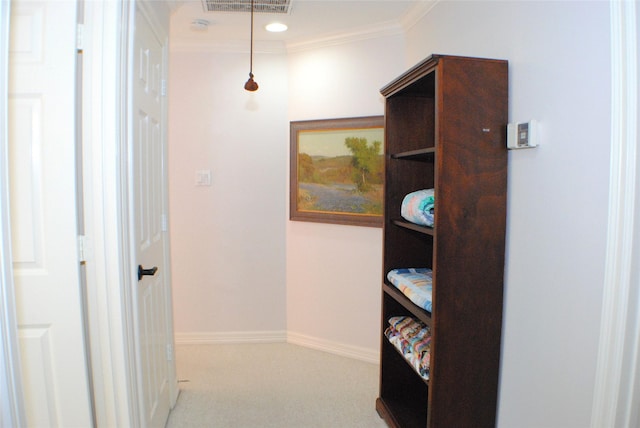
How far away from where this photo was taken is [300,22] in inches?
114

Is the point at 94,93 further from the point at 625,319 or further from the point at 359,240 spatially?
the point at 359,240

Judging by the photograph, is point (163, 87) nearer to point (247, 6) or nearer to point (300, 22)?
point (247, 6)

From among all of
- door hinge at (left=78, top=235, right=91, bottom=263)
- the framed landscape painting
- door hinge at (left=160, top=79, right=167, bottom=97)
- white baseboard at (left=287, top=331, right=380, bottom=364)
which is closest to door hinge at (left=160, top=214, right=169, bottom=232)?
door hinge at (left=160, top=79, right=167, bottom=97)

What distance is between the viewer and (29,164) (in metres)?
1.44

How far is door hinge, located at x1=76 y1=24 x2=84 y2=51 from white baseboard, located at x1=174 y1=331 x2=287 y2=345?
8.32 feet

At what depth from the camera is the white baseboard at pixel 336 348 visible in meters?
3.13

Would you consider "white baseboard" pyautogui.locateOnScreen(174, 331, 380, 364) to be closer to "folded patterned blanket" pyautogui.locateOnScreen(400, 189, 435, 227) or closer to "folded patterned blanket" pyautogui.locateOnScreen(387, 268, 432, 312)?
"folded patterned blanket" pyautogui.locateOnScreen(387, 268, 432, 312)

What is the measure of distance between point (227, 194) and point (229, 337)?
1.19 meters

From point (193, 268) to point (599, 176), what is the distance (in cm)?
292

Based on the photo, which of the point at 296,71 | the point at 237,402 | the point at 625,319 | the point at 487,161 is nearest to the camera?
the point at 625,319

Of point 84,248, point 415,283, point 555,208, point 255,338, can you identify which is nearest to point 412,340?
point 415,283

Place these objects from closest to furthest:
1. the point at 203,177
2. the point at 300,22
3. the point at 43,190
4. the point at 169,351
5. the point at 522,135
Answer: the point at 43,190
the point at 522,135
the point at 169,351
the point at 300,22
the point at 203,177

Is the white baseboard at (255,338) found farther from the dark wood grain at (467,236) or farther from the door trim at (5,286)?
the door trim at (5,286)

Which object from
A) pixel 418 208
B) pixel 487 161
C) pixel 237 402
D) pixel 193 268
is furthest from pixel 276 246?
pixel 487 161
